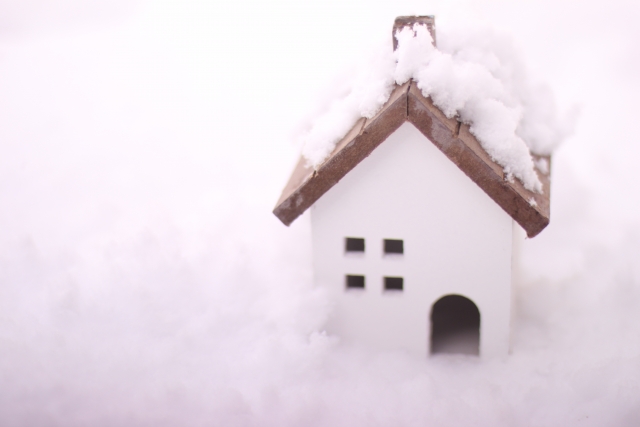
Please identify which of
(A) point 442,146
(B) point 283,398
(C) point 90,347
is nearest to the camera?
(A) point 442,146

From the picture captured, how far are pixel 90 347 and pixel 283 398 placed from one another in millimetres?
531

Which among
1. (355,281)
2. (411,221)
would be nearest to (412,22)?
(411,221)

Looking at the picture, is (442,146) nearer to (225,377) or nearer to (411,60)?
(411,60)

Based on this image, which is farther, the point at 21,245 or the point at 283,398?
the point at 21,245

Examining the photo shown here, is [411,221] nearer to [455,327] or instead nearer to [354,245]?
[354,245]

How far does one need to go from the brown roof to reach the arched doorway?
0.43m

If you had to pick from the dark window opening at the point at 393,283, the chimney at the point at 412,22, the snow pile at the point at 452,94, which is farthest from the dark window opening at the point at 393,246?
the chimney at the point at 412,22

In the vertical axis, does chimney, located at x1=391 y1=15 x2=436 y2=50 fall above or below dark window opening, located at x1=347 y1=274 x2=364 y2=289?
above

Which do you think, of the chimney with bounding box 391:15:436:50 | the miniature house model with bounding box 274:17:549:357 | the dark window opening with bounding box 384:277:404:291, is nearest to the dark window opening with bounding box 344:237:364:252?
the miniature house model with bounding box 274:17:549:357

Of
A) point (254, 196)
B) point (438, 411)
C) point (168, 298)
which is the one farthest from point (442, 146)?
point (254, 196)

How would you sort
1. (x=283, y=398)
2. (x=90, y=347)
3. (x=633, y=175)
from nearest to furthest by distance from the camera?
(x=283, y=398) → (x=90, y=347) → (x=633, y=175)

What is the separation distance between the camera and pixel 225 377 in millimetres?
1722

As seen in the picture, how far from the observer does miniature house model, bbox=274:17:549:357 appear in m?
1.55

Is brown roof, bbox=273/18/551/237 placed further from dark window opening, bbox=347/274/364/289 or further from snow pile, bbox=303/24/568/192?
dark window opening, bbox=347/274/364/289
